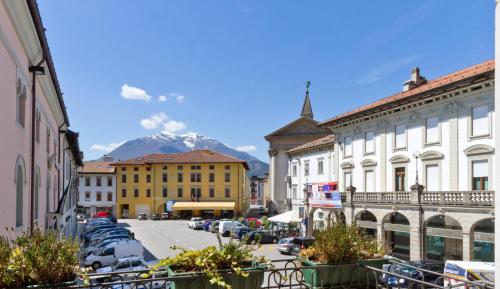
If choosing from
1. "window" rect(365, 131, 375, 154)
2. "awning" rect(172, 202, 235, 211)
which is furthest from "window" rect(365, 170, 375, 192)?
"awning" rect(172, 202, 235, 211)

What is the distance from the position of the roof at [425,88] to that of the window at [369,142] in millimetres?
1679

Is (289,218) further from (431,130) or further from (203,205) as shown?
(203,205)

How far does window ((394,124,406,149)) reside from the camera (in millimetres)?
26691

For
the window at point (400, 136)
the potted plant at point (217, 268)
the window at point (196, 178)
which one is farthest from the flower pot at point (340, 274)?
the window at point (196, 178)

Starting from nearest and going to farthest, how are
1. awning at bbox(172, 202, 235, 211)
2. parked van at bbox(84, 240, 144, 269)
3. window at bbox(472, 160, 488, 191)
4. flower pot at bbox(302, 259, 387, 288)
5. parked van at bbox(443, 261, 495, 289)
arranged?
flower pot at bbox(302, 259, 387, 288) < parked van at bbox(443, 261, 495, 289) < window at bbox(472, 160, 488, 191) < parked van at bbox(84, 240, 144, 269) < awning at bbox(172, 202, 235, 211)

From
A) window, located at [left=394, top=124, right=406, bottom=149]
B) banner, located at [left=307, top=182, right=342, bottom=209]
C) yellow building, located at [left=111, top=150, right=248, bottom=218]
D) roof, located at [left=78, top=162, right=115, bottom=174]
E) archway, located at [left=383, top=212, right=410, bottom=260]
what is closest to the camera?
archway, located at [left=383, top=212, right=410, bottom=260]

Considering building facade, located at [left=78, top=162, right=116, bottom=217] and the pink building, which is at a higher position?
the pink building

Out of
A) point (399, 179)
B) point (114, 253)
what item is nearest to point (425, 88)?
→ point (399, 179)

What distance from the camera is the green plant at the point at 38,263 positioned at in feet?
14.5

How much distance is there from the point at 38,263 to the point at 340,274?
3962mm

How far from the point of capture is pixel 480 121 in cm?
2150

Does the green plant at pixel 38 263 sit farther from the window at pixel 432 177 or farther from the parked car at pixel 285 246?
the parked car at pixel 285 246

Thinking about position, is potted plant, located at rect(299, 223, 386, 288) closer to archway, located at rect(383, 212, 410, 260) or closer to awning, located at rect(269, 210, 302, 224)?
archway, located at rect(383, 212, 410, 260)

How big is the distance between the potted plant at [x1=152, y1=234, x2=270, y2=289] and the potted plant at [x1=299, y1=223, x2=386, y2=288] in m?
0.87
